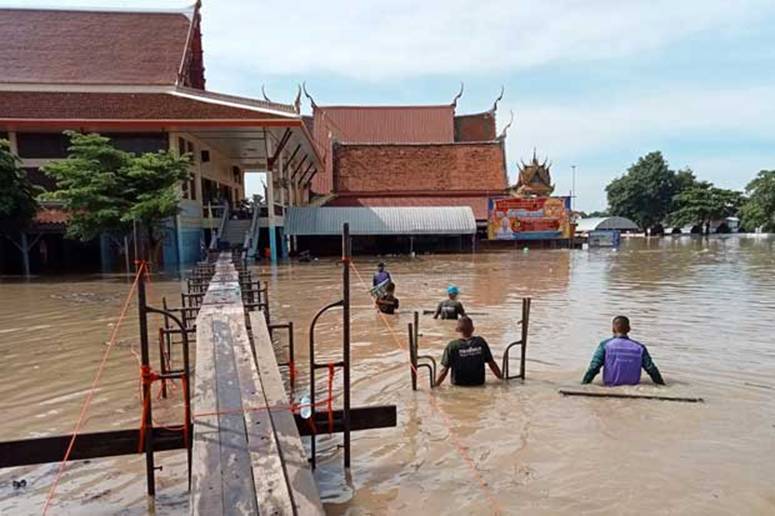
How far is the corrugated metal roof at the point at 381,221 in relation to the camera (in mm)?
30078

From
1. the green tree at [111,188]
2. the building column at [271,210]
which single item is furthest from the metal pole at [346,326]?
the building column at [271,210]

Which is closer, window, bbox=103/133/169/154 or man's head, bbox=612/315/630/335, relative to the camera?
man's head, bbox=612/315/630/335

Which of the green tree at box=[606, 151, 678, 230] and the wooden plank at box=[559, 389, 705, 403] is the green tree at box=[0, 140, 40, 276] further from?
the green tree at box=[606, 151, 678, 230]

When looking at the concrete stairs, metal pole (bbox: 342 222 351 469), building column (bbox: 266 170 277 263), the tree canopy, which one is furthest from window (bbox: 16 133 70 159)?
metal pole (bbox: 342 222 351 469)

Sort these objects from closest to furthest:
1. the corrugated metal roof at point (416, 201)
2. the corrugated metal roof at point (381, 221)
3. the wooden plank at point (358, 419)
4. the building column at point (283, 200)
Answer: the wooden plank at point (358, 419)
the building column at point (283, 200)
the corrugated metal roof at point (381, 221)
the corrugated metal roof at point (416, 201)

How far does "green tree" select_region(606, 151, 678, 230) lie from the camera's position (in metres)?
64.9

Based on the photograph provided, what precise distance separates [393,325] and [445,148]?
2805 cm

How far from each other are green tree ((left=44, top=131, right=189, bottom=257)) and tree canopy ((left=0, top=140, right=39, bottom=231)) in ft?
4.26

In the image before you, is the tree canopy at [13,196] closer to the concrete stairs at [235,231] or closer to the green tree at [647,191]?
the concrete stairs at [235,231]

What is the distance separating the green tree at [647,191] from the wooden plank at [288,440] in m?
66.9

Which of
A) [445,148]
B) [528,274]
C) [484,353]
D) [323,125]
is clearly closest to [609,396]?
[484,353]

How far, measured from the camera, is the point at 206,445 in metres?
3.50

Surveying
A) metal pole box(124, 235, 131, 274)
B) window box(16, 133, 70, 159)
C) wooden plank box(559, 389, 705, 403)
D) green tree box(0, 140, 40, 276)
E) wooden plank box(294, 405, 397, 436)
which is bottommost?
wooden plank box(559, 389, 705, 403)

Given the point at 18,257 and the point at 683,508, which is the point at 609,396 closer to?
the point at 683,508
